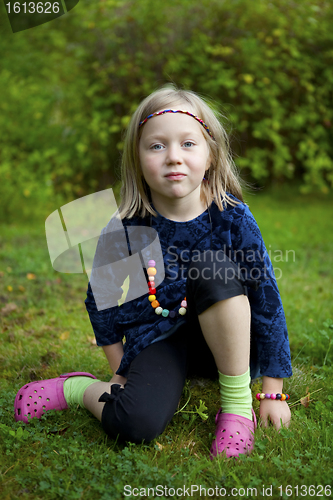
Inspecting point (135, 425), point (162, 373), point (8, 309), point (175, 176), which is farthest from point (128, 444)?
point (8, 309)

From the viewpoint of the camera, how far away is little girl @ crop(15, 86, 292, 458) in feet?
4.88

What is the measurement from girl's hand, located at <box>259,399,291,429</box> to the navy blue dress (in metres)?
0.11

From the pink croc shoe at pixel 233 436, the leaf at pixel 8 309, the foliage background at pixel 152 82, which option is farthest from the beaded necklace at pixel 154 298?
the foliage background at pixel 152 82

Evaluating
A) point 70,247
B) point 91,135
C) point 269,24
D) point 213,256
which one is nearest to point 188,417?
point 213,256

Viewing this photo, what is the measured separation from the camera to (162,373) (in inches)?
62.4

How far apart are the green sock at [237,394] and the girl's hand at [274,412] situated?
96 millimetres

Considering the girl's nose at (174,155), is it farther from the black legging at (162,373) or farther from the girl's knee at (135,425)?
the girl's knee at (135,425)

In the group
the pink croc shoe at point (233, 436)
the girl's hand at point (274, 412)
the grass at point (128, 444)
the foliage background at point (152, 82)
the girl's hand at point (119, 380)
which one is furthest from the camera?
the foliage background at point (152, 82)

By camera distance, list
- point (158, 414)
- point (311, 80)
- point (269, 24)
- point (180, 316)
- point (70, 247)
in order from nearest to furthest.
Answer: point (158, 414) < point (180, 316) < point (70, 247) < point (269, 24) < point (311, 80)

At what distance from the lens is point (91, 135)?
226 inches

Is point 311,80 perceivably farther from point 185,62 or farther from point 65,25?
point 65,25

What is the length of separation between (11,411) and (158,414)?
0.61 meters

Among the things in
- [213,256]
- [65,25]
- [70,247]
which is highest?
[65,25]

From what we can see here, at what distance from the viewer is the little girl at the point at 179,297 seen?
1.49 meters
